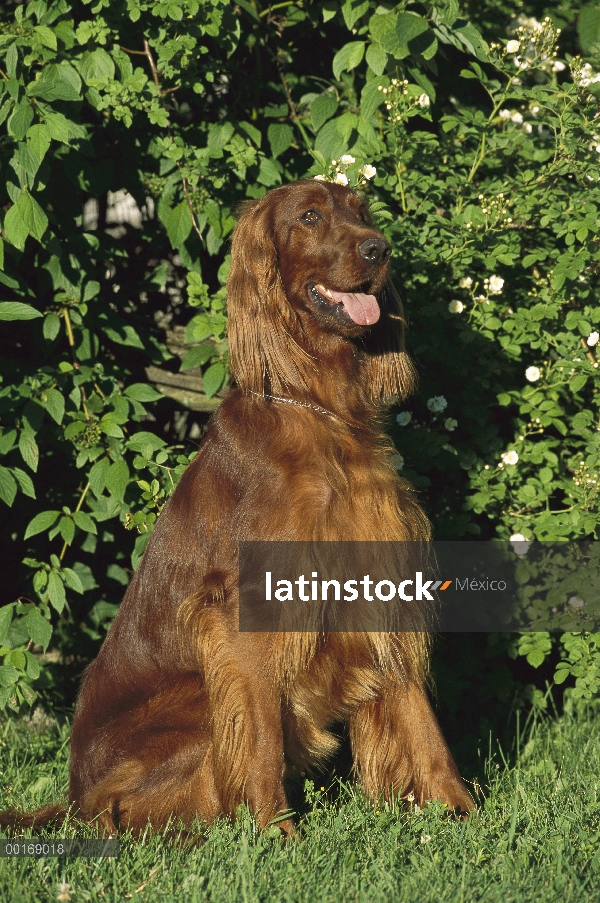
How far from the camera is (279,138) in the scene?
14.0 ft

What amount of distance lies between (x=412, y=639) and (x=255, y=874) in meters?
0.93

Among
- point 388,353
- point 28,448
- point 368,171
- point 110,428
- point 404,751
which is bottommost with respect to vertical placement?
point 404,751

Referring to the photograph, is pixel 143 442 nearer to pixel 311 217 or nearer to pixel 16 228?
pixel 16 228

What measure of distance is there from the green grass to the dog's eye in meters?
1.84

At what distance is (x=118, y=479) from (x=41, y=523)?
36 centimetres

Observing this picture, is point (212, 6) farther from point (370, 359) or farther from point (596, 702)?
point (596, 702)

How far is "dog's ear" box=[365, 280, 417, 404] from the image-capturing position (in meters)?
3.43

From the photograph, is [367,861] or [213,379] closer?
[367,861]

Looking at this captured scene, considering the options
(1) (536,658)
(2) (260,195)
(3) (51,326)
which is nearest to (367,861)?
(1) (536,658)

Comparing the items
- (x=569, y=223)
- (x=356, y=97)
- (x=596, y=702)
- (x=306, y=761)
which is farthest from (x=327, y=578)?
(x=356, y=97)

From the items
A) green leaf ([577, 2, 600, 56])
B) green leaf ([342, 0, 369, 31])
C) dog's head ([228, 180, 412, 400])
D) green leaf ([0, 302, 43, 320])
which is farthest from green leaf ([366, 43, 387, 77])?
green leaf ([0, 302, 43, 320])

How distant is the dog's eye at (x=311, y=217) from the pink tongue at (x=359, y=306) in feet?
0.84

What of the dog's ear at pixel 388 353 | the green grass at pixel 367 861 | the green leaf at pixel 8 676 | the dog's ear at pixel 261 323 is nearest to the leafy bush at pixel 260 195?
the green leaf at pixel 8 676

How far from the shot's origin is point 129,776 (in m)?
3.15
